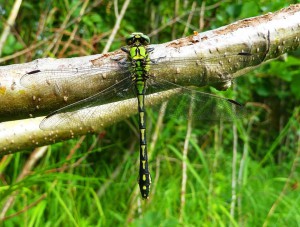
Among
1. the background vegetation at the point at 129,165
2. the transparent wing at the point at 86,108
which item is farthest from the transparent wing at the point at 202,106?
the background vegetation at the point at 129,165

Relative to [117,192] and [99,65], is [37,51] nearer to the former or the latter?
[117,192]

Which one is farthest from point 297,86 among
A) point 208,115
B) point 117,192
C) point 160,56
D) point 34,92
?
point 34,92

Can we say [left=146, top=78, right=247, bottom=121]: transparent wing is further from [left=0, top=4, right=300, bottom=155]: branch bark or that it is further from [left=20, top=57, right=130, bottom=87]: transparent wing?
[left=20, top=57, right=130, bottom=87]: transparent wing

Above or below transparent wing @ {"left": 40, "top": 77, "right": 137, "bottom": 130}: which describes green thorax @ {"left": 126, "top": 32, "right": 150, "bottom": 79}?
above

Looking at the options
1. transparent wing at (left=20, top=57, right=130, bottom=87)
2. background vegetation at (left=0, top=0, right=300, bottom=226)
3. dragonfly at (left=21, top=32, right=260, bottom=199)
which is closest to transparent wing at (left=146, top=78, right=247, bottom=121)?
dragonfly at (left=21, top=32, right=260, bottom=199)

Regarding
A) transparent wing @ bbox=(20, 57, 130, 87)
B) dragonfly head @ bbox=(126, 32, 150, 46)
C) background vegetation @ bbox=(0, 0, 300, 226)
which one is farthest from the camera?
background vegetation @ bbox=(0, 0, 300, 226)

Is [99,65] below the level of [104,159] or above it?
above

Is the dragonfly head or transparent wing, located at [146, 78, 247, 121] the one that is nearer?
the dragonfly head
